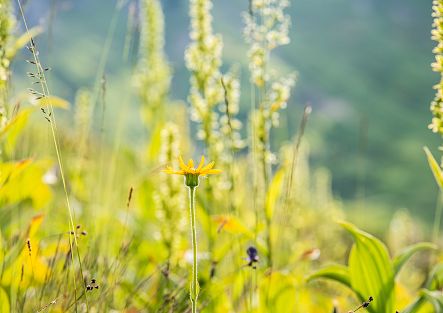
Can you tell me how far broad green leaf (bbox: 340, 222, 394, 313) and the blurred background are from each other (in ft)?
233

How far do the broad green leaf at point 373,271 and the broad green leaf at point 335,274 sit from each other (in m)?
0.04

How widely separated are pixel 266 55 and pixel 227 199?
3.11 feet

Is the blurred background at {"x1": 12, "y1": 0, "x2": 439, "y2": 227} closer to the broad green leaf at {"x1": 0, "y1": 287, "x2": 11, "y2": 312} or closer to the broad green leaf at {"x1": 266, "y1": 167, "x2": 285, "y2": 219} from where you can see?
the broad green leaf at {"x1": 266, "y1": 167, "x2": 285, "y2": 219}

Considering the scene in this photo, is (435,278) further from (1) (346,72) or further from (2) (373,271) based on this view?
(1) (346,72)

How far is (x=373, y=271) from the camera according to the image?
201 centimetres

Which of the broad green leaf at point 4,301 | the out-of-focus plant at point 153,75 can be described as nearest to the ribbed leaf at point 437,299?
the broad green leaf at point 4,301

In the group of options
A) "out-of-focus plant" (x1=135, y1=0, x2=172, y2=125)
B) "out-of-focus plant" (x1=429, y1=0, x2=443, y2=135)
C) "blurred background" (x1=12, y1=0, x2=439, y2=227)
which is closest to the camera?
"out-of-focus plant" (x1=429, y1=0, x2=443, y2=135)

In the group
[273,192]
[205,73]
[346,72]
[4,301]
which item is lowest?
[346,72]

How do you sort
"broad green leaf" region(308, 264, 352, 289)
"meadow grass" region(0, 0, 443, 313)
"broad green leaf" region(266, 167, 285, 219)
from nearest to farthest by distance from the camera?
"meadow grass" region(0, 0, 443, 313)
"broad green leaf" region(308, 264, 352, 289)
"broad green leaf" region(266, 167, 285, 219)

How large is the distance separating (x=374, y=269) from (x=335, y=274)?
16 centimetres

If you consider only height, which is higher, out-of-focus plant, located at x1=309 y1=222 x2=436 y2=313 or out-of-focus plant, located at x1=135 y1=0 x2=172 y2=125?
out-of-focus plant, located at x1=135 y1=0 x2=172 y2=125

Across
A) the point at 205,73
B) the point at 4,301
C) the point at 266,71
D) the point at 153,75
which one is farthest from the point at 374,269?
the point at 153,75

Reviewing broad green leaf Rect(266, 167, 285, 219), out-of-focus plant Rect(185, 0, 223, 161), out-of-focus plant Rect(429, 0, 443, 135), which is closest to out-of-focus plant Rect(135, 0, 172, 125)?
out-of-focus plant Rect(185, 0, 223, 161)

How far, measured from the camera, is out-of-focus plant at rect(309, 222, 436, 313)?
76.6 inches
